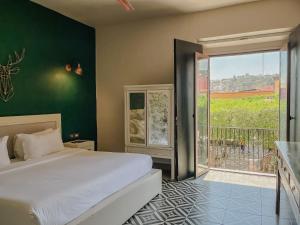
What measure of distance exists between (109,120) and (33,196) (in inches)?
139

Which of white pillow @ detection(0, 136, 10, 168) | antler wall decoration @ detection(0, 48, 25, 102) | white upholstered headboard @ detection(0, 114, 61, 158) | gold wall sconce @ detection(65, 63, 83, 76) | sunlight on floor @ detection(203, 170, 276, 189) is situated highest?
gold wall sconce @ detection(65, 63, 83, 76)

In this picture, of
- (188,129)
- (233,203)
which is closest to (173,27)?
(188,129)

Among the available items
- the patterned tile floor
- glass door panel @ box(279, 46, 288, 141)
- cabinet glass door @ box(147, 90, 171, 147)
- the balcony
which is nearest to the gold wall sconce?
cabinet glass door @ box(147, 90, 171, 147)

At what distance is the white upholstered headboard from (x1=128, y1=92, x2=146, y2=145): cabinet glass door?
1.30 meters

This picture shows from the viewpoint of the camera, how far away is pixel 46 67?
14.1 feet

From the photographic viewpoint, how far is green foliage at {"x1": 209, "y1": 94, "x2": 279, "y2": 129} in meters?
5.65

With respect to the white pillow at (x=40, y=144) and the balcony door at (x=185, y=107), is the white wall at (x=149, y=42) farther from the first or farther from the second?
the white pillow at (x=40, y=144)

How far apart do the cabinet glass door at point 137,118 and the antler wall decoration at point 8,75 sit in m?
1.91

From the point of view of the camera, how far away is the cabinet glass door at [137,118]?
4562 mm

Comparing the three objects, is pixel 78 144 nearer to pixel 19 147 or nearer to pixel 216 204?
pixel 19 147

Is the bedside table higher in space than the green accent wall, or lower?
lower

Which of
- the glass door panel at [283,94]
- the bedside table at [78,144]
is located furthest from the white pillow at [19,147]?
the glass door panel at [283,94]

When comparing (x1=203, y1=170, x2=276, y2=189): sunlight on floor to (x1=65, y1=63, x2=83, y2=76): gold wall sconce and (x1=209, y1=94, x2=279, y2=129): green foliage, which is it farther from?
(x1=65, y1=63, x2=83, y2=76): gold wall sconce

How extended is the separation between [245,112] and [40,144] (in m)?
4.54
